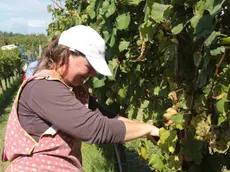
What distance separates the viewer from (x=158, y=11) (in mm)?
1849

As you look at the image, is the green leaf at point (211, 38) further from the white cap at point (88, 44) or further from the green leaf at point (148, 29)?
the white cap at point (88, 44)

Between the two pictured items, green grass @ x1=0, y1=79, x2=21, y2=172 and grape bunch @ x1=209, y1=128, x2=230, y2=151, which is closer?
grape bunch @ x1=209, y1=128, x2=230, y2=151

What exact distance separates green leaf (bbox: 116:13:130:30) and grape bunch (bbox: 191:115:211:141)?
87 centimetres

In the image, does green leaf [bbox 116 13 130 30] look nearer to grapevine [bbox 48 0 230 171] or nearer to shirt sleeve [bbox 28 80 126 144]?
grapevine [bbox 48 0 230 171]

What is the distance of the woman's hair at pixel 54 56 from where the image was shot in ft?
6.83

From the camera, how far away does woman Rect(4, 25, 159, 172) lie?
78.3 inches

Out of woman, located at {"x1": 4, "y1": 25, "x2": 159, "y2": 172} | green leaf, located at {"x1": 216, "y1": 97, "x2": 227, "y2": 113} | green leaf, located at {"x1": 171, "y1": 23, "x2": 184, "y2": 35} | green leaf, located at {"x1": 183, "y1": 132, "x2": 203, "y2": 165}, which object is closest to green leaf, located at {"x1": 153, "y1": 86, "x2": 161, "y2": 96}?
woman, located at {"x1": 4, "y1": 25, "x2": 159, "y2": 172}

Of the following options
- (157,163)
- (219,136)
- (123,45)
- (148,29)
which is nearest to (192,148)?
(219,136)

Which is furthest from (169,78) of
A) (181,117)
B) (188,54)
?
(181,117)

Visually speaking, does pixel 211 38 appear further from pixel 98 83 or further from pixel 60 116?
pixel 98 83

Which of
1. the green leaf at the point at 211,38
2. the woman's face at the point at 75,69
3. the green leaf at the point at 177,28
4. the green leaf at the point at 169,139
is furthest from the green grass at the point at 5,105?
the green leaf at the point at 211,38

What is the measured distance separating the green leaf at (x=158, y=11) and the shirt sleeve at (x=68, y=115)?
526 mm

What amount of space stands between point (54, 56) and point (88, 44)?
204 mm

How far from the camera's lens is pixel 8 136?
2.19 meters
